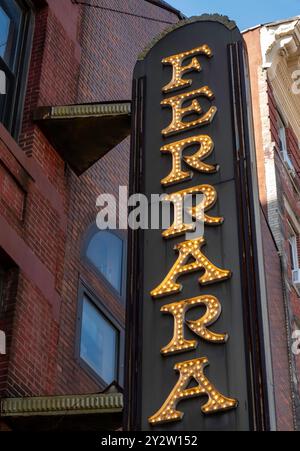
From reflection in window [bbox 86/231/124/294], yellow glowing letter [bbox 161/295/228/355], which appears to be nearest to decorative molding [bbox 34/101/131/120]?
reflection in window [bbox 86/231/124/294]

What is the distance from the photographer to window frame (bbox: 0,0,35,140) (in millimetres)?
13875

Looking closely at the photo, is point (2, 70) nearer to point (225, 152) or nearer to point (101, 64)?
point (101, 64)

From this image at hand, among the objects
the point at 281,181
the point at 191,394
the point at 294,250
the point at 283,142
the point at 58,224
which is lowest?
the point at 191,394

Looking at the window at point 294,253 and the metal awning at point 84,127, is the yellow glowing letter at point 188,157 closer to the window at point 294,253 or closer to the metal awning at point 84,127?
the metal awning at point 84,127

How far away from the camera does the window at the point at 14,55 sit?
13.9 m

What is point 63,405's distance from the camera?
1062 cm

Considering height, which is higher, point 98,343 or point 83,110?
point 83,110

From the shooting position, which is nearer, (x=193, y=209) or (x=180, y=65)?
(x=193, y=209)

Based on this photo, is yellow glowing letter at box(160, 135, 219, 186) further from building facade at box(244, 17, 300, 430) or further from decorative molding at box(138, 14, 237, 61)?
building facade at box(244, 17, 300, 430)

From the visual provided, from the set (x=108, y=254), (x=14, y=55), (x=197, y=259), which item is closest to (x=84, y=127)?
(x=14, y=55)

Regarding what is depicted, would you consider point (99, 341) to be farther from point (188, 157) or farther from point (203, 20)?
point (203, 20)

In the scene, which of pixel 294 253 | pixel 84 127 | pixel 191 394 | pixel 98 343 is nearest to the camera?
pixel 191 394

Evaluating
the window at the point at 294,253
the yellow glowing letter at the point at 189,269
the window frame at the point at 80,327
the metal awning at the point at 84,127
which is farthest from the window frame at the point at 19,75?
the window at the point at 294,253

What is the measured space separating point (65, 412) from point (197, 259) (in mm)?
2335
